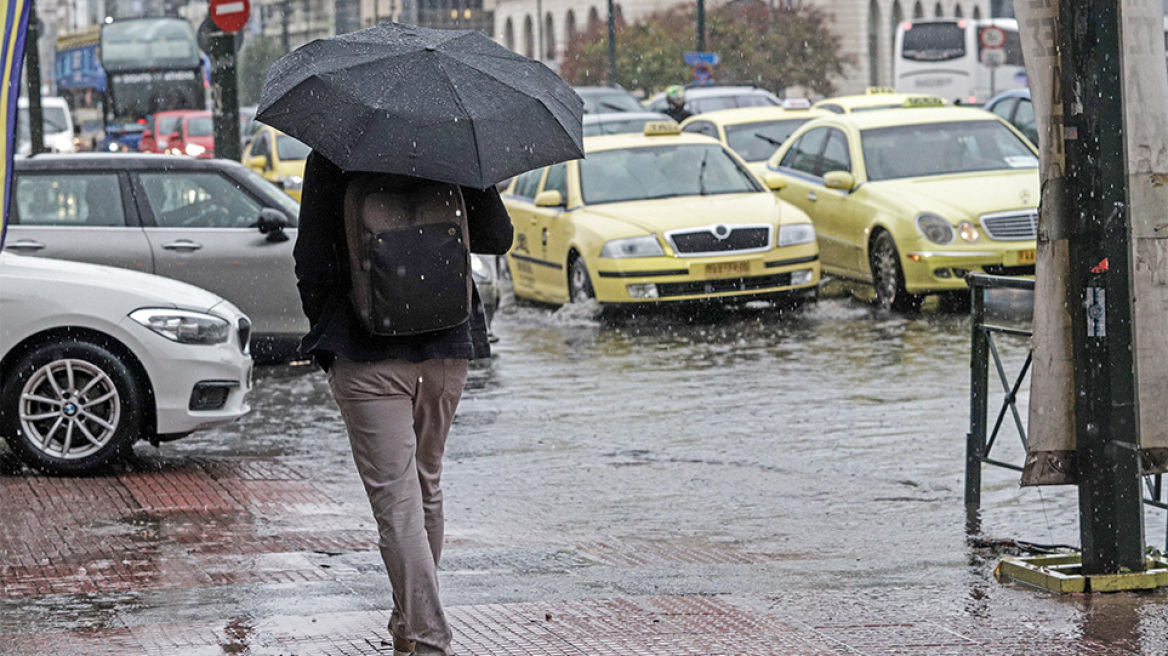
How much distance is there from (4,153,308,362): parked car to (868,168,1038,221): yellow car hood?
5.77m

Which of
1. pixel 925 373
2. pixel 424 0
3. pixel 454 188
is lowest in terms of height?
pixel 925 373

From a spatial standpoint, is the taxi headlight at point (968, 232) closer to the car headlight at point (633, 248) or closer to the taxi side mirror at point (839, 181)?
the taxi side mirror at point (839, 181)

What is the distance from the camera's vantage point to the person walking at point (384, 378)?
5.04 m

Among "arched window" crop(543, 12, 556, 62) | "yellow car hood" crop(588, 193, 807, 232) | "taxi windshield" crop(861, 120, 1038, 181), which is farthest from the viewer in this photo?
"arched window" crop(543, 12, 556, 62)

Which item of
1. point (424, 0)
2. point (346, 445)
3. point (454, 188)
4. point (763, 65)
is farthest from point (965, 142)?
point (424, 0)

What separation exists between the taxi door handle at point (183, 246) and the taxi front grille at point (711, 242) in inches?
179

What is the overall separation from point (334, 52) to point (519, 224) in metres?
12.6

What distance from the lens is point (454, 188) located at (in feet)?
16.8

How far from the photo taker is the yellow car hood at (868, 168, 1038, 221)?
1564cm

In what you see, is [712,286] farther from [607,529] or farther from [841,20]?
[841,20]

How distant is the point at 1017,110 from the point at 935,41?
80.2 ft

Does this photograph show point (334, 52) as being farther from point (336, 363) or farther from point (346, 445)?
point (346, 445)

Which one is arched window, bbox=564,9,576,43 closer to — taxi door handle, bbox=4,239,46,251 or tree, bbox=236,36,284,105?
tree, bbox=236,36,284,105

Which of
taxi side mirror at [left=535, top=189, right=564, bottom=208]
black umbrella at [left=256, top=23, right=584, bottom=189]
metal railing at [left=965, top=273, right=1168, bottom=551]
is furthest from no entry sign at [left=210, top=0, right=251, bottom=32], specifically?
black umbrella at [left=256, top=23, right=584, bottom=189]
